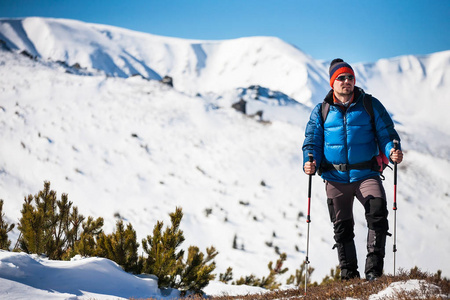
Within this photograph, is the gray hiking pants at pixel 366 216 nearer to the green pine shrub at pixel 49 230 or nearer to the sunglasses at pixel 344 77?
the sunglasses at pixel 344 77

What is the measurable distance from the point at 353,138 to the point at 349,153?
0.58ft

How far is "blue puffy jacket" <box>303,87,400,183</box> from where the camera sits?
3.93 m

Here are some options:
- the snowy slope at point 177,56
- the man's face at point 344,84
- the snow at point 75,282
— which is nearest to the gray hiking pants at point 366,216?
the snow at point 75,282

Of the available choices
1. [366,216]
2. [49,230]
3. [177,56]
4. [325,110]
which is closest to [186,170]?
[49,230]

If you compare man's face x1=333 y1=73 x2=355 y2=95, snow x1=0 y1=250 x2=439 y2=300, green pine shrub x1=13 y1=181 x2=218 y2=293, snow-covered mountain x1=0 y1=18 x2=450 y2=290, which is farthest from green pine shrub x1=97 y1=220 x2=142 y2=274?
snow-covered mountain x1=0 y1=18 x2=450 y2=290

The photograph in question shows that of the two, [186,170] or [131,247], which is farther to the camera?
[186,170]

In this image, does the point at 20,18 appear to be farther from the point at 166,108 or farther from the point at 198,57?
the point at 166,108

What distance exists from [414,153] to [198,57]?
288 feet

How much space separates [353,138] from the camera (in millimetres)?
3939

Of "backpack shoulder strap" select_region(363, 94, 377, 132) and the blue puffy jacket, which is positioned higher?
"backpack shoulder strap" select_region(363, 94, 377, 132)

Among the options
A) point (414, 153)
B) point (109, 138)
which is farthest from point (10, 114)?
point (414, 153)

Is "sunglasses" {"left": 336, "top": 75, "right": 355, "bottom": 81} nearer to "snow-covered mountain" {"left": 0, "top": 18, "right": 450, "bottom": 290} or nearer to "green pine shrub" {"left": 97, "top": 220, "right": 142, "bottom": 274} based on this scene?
"green pine shrub" {"left": 97, "top": 220, "right": 142, "bottom": 274}

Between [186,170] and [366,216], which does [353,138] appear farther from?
[186,170]

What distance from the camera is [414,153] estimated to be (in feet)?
72.0
